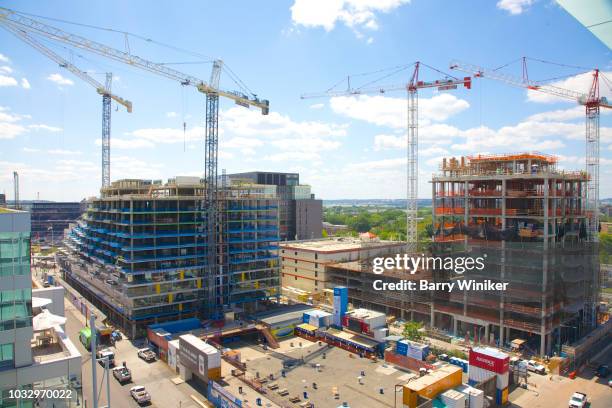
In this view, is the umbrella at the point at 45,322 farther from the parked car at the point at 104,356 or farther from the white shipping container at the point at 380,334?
the white shipping container at the point at 380,334

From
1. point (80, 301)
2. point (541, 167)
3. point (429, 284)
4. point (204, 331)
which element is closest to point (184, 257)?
point (204, 331)

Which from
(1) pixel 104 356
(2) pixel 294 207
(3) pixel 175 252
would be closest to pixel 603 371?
(3) pixel 175 252

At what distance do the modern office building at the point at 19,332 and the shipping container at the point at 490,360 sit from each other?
31.6 meters

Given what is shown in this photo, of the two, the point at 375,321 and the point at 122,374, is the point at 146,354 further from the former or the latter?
the point at 375,321

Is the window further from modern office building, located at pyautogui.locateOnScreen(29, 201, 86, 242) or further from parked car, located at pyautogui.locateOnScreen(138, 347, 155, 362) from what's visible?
modern office building, located at pyautogui.locateOnScreen(29, 201, 86, 242)

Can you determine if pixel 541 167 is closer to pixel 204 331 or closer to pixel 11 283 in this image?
pixel 204 331

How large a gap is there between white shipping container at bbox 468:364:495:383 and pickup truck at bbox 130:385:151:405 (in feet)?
92.3

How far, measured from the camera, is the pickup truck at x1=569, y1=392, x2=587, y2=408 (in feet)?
111

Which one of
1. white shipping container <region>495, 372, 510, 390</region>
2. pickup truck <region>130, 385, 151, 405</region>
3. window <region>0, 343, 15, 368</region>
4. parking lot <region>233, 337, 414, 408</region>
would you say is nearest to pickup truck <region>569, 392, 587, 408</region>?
white shipping container <region>495, 372, 510, 390</region>

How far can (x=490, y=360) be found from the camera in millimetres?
36406

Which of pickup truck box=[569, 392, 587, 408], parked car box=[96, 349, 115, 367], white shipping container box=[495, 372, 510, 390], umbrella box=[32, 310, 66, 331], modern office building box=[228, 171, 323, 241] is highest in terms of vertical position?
modern office building box=[228, 171, 323, 241]

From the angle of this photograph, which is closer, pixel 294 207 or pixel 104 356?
pixel 104 356

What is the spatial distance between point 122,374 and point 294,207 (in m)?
74.7

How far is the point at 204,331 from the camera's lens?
50.2 m
